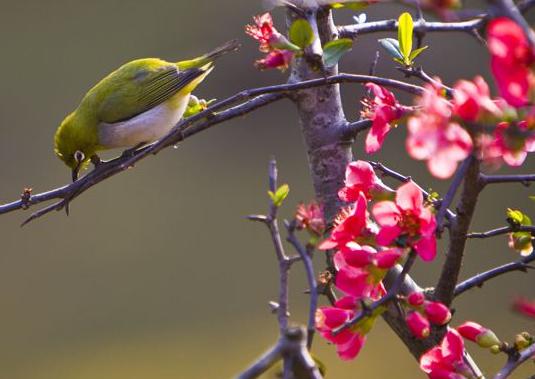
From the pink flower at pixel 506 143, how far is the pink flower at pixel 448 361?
18cm

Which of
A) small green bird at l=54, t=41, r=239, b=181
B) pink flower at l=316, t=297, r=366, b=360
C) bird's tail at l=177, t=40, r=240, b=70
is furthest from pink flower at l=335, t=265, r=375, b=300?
small green bird at l=54, t=41, r=239, b=181

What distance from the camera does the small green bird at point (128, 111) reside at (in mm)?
2510

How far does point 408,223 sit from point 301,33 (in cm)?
24

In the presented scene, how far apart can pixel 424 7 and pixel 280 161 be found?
470 centimetres

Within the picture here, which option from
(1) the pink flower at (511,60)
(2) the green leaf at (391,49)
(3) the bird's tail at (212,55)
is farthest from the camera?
(3) the bird's tail at (212,55)

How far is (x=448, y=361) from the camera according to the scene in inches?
32.9

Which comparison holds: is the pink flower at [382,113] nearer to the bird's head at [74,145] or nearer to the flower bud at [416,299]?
the flower bud at [416,299]

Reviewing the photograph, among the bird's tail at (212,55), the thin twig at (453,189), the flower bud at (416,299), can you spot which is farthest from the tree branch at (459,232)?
the bird's tail at (212,55)

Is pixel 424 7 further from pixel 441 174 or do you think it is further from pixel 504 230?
pixel 504 230

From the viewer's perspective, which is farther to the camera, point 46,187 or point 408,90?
point 46,187

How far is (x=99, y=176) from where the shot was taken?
44.7 inches

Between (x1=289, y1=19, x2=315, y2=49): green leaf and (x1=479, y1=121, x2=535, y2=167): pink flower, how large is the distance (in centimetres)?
23

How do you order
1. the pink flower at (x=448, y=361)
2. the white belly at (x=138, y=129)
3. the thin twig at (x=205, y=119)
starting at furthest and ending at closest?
the white belly at (x=138, y=129)
the thin twig at (x=205, y=119)
the pink flower at (x=448, y=361)

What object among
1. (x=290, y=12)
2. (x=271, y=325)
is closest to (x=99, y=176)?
(x=290, y=12)
